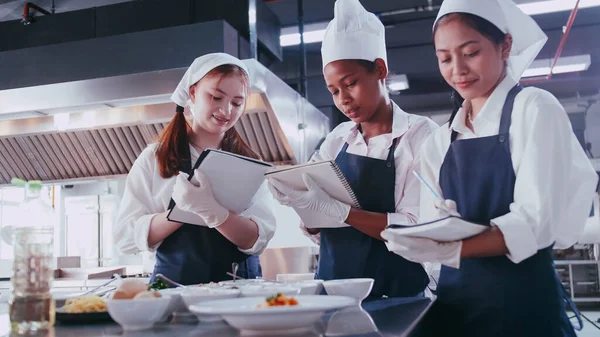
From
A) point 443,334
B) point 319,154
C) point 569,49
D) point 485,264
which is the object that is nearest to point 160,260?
point 319,154

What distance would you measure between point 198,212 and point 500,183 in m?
0.94

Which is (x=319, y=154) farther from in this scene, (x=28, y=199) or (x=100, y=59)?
(x=100, y=59)

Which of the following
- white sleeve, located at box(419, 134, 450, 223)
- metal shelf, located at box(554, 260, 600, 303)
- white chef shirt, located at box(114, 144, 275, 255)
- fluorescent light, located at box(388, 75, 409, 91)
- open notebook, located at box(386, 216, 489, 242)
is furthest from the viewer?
metal shelf, located at box(554, 260, 600, 303)

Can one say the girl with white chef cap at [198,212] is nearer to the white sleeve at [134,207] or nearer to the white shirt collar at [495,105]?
the white sleeve at [134,207]

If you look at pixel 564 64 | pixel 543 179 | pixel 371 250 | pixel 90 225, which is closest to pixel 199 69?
pixel 371 250

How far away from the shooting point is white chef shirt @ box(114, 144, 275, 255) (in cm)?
206

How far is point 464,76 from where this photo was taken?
58.5 inches

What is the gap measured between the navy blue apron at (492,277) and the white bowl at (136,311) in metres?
0.78

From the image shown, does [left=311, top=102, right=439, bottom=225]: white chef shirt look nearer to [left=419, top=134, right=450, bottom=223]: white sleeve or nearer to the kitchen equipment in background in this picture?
[left=419, top=134, right=450, bottom=223]: white sleeve

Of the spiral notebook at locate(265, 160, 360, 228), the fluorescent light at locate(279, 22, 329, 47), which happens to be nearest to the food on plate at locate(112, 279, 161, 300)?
the spiral notebook at locate(265, 160, 360, 228)

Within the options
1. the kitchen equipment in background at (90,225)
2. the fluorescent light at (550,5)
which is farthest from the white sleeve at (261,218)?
the kitchen equipment in background at (90,225)

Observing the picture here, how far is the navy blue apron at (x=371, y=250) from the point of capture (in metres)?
1.89

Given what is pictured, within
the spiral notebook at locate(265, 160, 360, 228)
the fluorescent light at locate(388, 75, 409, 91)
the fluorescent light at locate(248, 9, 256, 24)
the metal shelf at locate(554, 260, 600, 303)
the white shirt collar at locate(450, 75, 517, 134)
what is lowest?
the metal shelf at locate(554, 260, 600, 303)

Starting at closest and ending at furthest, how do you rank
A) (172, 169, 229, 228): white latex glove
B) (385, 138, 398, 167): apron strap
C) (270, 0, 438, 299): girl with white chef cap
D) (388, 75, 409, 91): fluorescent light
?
(172, 169, 229, 228): white latex glove, (270, 0, 438, 299): girl with white chef cap, (385, 138, 398, 167): apron strap, (388, 75, 409, 91): fluorescent light
